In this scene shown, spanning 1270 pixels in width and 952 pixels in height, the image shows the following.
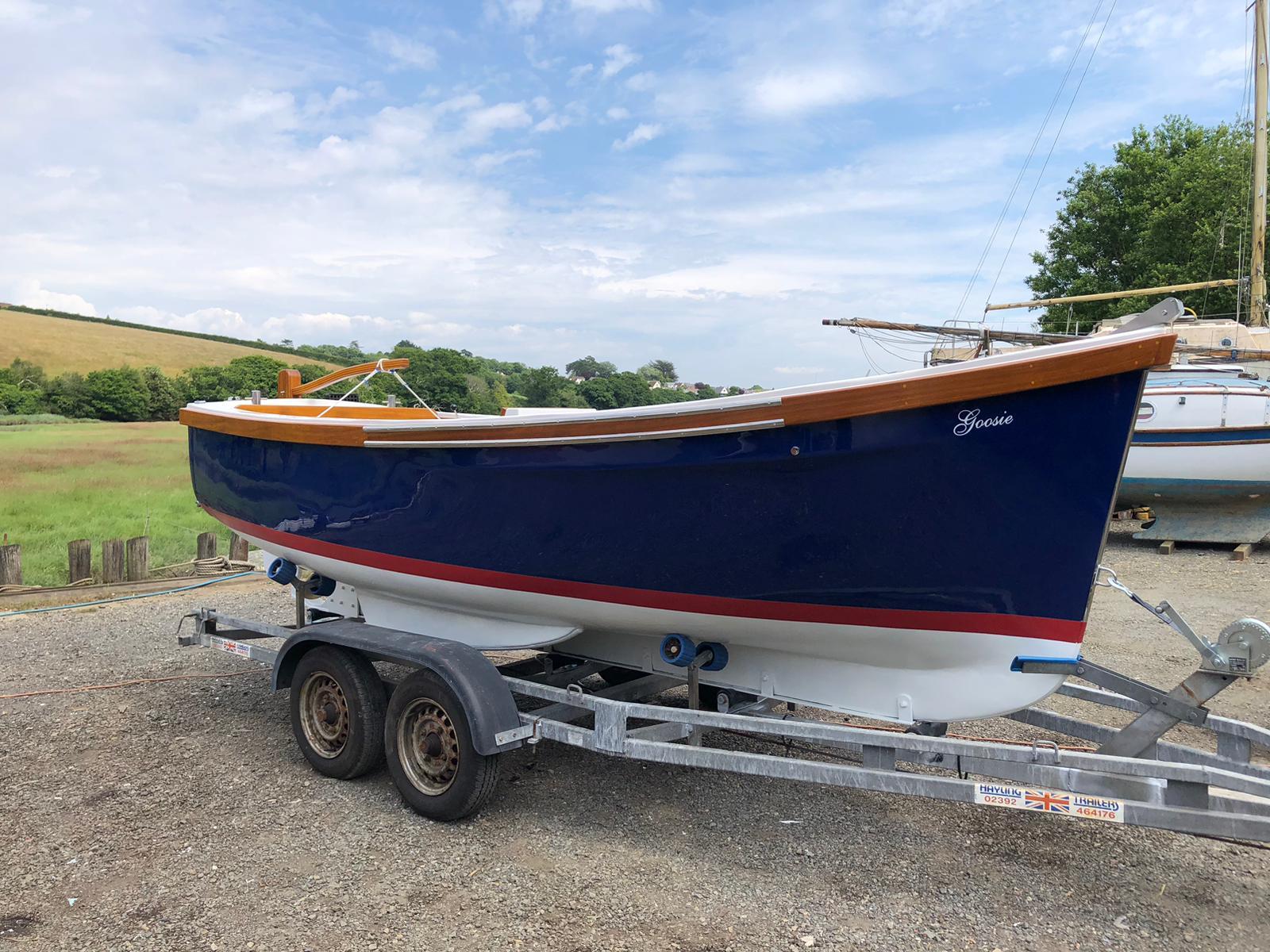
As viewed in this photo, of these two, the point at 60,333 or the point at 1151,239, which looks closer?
the point at 1151,239

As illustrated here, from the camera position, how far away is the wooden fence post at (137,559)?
9.70 metres

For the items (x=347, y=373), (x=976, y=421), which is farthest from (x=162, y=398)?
(x=976, y=421)

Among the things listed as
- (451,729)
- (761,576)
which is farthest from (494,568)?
(761,576)

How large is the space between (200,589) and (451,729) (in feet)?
22.9

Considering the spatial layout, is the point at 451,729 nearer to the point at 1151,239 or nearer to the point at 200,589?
the point at 200,589

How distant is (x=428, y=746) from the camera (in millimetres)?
3959

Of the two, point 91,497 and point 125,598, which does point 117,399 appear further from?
point 125,598

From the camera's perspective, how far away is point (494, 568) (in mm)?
4027

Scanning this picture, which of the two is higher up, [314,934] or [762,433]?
[762,433]

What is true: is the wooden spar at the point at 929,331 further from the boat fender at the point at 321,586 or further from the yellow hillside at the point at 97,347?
the yellow hillside at the point at 97,347

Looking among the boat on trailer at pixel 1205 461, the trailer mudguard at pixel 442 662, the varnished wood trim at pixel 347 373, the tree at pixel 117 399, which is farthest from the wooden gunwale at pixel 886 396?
the tree at pixel 117 399

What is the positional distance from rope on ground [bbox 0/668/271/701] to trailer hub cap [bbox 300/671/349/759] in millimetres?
2096

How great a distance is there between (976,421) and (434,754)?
274cm

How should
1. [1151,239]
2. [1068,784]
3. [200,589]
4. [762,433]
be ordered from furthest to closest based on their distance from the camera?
[1151,239]
[200,589]
[762,433]
[1068,784]
